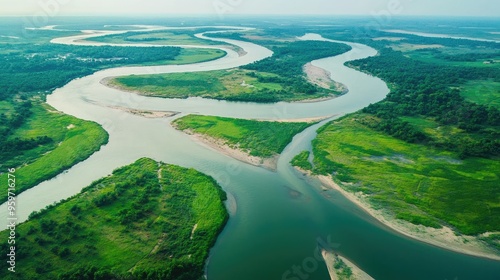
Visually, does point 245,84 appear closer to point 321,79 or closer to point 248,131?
point 321,79

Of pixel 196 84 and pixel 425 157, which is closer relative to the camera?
pixel 425 157

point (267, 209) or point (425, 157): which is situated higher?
point (425, 157)

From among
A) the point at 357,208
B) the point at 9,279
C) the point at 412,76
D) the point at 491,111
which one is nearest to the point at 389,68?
the point at 412,76

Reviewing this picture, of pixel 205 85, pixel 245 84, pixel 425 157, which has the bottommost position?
pixel 425 157

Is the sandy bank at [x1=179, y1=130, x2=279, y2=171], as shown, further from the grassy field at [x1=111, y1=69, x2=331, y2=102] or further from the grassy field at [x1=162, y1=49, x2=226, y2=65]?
the grassy field at [x1=162, y1=49, x2=226, y2=65]

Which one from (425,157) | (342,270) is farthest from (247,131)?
(342,270)

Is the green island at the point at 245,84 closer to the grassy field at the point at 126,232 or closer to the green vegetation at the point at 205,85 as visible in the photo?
the green vegetation at the point at 205,85

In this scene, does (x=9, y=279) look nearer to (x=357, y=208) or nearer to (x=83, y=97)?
(x=357, y=208)

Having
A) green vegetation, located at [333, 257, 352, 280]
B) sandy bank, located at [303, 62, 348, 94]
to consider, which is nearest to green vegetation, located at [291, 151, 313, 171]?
green vegetation, located at [333, 257, 352, 280]
